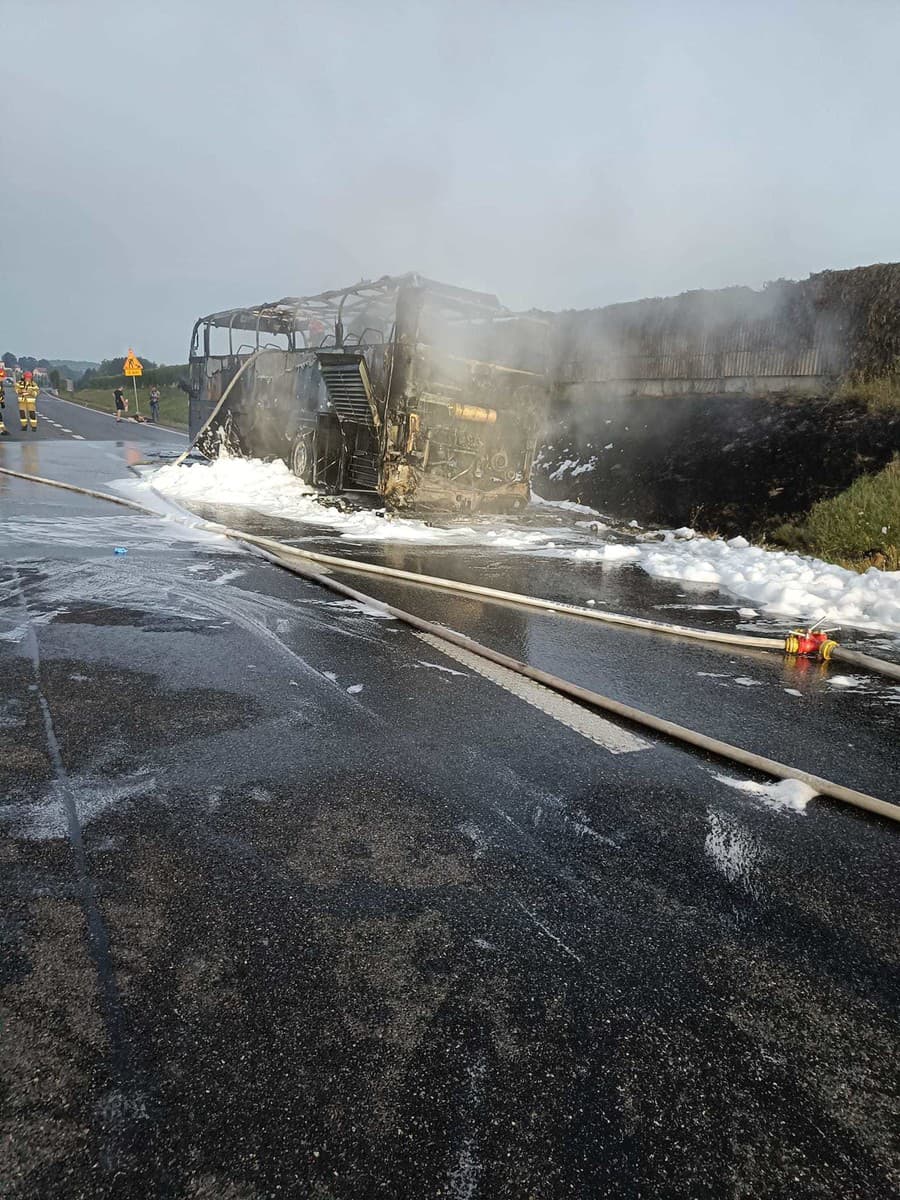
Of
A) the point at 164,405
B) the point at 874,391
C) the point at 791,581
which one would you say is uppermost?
the point at 164,405

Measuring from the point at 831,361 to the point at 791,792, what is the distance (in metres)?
11.1

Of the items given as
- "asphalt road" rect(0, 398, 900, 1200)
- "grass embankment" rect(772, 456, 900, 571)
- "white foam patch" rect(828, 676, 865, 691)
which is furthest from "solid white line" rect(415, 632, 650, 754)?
"grass embankment" rect(772, 456, 900, 571)

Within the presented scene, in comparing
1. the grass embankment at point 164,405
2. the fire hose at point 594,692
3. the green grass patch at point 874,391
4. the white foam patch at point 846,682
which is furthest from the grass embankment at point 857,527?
the grass embankment at point 164,405

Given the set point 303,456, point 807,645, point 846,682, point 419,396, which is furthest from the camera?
point 303,456

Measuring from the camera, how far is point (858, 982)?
193 centimetres

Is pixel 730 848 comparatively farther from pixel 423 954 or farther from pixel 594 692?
pixel 594 692

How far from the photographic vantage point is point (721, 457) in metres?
11.6

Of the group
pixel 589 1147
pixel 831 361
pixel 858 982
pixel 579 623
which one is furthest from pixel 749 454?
pixel 589 1147

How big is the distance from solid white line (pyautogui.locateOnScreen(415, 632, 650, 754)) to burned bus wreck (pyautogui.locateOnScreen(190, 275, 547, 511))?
6488mm

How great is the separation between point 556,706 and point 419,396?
7.53 metres

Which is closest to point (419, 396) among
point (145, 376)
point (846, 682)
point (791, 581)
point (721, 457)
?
point (721, 457)

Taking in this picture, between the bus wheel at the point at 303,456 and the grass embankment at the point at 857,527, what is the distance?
775 centimetres

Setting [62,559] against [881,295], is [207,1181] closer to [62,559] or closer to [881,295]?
[62,559]

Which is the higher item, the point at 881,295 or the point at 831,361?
the point at 881,295
